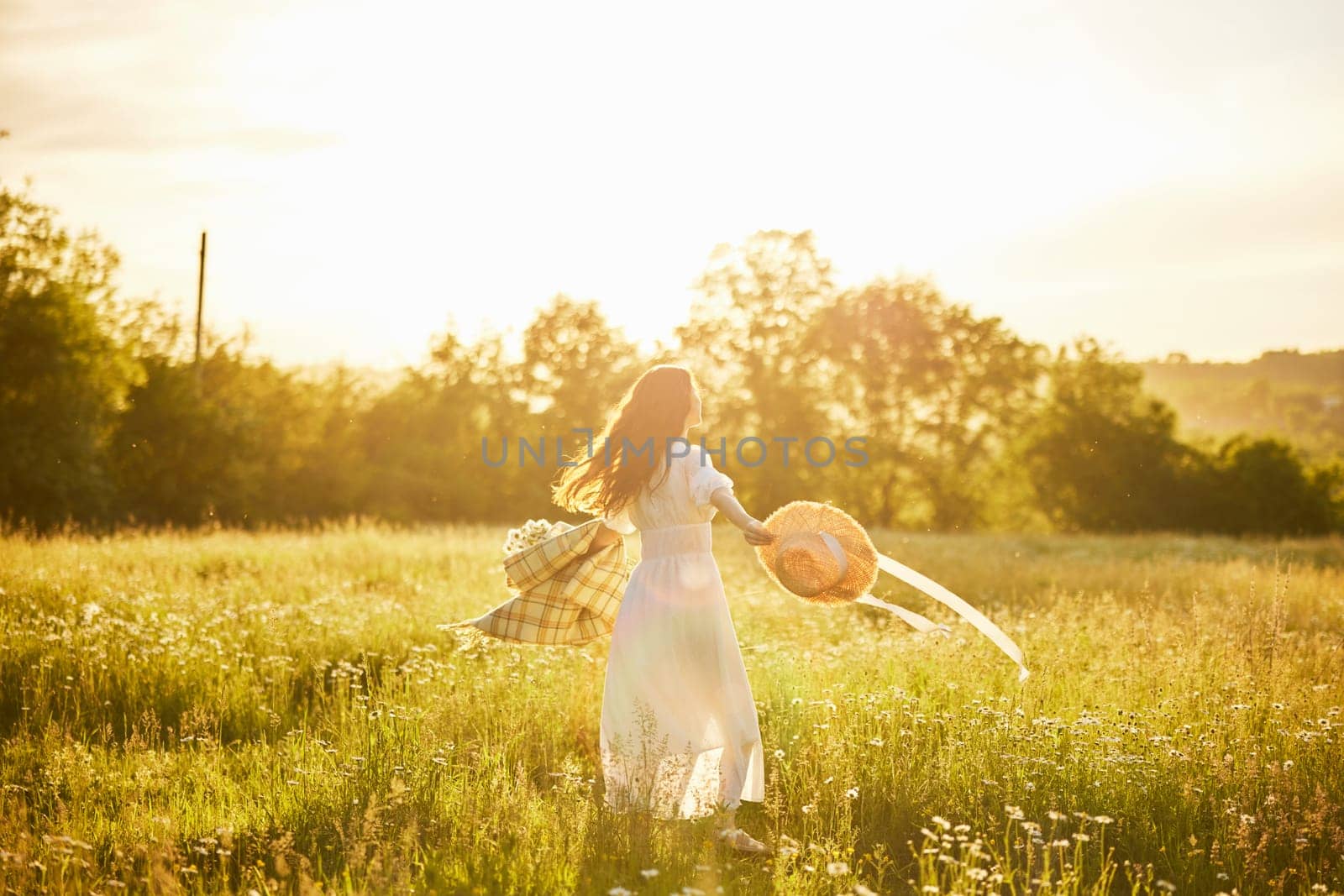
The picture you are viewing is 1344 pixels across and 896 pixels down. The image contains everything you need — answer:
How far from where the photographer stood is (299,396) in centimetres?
3559

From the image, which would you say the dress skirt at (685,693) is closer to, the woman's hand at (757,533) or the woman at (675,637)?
the woman at (675,637)

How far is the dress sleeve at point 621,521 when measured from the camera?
538 cm

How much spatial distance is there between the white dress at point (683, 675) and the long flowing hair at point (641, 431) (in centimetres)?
9

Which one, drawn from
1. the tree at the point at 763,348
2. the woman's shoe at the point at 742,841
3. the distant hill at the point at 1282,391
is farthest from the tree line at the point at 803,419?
the distant hill at the point at 1282,391

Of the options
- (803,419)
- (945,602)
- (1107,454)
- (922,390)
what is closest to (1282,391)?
(1107,454)

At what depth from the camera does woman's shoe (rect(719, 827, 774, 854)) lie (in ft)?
15.7

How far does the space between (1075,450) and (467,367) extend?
92.5 feet

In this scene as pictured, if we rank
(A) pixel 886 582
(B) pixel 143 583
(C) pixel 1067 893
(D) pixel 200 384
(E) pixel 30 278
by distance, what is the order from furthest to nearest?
(D) pixel 200 384 → (E) pixel 30 278 → (A) pixel 886 582 → (B) pixel 143 583 → (C) pixel 1067 893

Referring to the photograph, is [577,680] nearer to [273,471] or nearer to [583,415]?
[273,471]

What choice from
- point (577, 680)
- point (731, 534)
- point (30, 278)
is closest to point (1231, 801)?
point (577, 680)

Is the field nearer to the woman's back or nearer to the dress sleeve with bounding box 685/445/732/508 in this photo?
→ the woman's back

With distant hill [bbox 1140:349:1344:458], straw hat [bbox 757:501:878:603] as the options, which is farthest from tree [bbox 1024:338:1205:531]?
straw hat [bbox 757:501:878:603]

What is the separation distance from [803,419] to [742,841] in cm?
3745

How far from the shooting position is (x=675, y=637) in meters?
5.11
